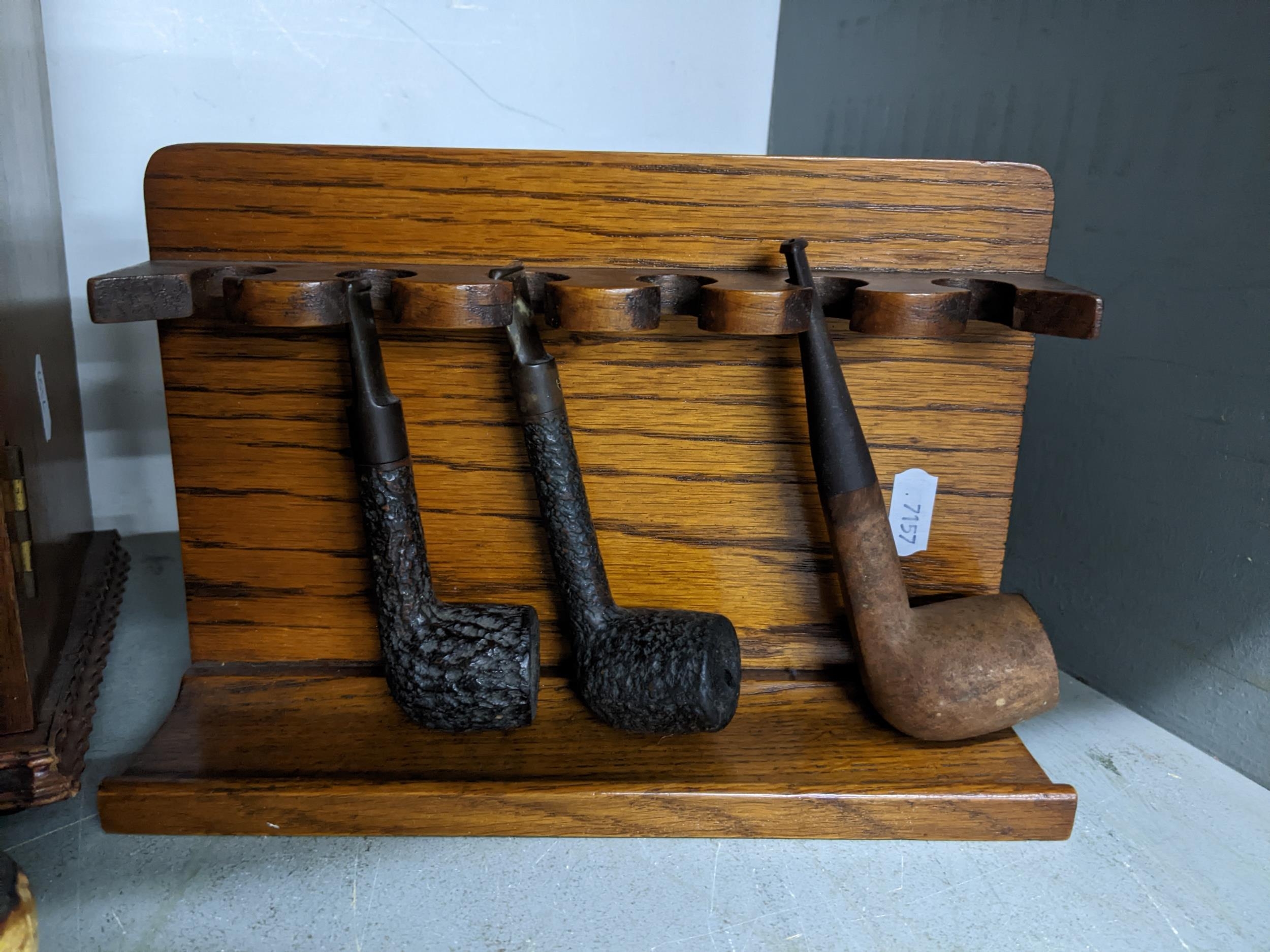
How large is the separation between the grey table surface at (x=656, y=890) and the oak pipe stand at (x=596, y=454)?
2 cm

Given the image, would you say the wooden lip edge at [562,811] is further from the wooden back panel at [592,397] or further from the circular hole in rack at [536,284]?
the circular hole in rack at [536,284]

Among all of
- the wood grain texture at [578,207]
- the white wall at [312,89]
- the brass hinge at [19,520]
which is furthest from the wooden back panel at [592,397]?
the white wall at [312,89]

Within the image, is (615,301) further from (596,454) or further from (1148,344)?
(1148,344)

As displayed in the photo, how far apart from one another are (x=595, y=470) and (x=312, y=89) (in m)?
0.69

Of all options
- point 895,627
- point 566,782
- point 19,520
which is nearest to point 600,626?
point 566,782

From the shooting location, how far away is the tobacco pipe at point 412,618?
2.15ft

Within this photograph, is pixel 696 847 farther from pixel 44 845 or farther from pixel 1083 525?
pixel 1083 525

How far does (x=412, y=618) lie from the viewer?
2.24 ft

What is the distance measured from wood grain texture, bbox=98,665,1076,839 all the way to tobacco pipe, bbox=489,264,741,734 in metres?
0.04

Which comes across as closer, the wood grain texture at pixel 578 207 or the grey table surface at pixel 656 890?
the grey table surface at pixel 656 890

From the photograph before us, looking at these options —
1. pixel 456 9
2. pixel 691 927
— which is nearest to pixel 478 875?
pixel 691 927

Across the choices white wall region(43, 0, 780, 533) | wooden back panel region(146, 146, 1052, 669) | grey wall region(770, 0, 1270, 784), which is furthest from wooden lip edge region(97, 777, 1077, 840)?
white wall region(43, 0, 780, 533)

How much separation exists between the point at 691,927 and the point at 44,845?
1.41 feet

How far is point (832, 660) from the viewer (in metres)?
0.81
